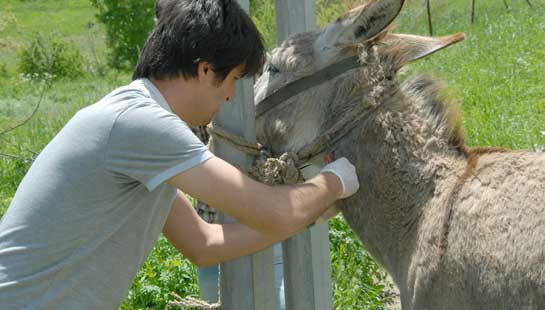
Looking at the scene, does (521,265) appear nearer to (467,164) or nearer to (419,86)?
(467,164)

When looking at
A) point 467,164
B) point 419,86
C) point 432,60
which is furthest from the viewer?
point 432,60

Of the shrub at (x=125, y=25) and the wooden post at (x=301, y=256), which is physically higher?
the wooden post at (x=301, y=256)

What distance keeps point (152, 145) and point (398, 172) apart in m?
1.07

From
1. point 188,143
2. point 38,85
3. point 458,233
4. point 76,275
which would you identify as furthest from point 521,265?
point 38,85

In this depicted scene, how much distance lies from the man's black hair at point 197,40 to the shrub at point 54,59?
1909 cm

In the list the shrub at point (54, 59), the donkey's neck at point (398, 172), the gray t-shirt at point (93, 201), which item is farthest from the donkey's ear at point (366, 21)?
the shrub at point (54, 59)

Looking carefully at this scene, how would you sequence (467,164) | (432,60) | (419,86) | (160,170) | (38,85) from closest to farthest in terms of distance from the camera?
1. (160,170)
2. (467,164)
3. (419,86)
4. (432,60)
5. (38,85)

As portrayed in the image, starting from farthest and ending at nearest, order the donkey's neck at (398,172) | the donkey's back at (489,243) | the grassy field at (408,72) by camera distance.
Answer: the grassy field at (408,72) → the donkey's neck at (398,172) → the donkey's back at (489,243)

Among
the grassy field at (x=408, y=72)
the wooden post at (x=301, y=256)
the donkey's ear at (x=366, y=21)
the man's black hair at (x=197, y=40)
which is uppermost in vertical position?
the man's black hair at (x=197, y=40)

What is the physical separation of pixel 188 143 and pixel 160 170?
4.9 inches

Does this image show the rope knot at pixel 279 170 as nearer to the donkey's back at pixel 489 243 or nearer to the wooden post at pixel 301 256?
the wooden post at pixel 301 256

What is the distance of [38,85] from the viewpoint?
64.1 feet

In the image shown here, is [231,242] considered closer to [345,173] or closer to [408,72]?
[345,173]

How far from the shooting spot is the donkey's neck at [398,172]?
3092 mm
